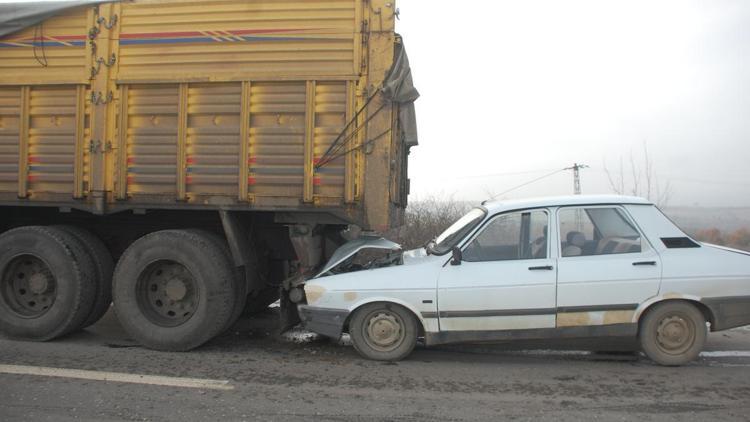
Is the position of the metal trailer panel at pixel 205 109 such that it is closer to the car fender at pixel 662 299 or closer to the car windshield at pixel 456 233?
the car windshield at pixel 456 233

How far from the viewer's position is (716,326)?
4.83 meters

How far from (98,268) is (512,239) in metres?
4.44

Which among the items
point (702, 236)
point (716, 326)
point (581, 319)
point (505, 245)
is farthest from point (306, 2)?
point (702, 236)

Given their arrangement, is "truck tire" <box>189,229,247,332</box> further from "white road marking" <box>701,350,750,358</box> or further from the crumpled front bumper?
"white road marking" <box>701,350,750,358</box>

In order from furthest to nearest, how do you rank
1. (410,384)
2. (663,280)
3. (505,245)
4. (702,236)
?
1. (702,236)
2. (505,245)
3. (663,280)
4. (410,384)

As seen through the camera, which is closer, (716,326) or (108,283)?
(716,326)

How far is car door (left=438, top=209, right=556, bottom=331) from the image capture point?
15.9 ft

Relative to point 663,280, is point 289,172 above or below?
above

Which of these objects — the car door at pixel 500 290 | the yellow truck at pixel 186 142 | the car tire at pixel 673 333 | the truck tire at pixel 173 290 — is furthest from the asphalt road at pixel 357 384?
the yellow truck at pixel 186 142

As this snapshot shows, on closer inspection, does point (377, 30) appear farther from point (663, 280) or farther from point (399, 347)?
point (663, 280)

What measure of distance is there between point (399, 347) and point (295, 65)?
2.94 metres

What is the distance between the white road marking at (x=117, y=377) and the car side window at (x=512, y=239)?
8.15 ft

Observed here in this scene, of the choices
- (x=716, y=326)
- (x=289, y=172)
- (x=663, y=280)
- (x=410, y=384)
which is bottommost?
(x=410, y=384)

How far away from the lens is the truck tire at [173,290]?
543cm
